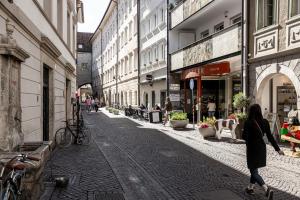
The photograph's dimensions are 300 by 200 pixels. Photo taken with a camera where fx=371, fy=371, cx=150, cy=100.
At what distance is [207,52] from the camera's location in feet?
64.4

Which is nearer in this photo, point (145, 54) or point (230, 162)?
point (230, 162)

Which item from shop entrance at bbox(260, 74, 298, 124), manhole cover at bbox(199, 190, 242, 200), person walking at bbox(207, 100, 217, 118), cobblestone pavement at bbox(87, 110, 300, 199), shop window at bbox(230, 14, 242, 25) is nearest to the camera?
manhole cover at bbox(199, 190, 242, 200)

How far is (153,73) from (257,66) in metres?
16.5

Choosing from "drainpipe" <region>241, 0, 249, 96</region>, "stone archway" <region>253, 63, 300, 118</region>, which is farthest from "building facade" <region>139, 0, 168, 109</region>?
"stone archway" <region>253, 63, 300, 118</region>

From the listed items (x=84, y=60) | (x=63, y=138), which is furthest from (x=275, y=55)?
(x=84, y=60)

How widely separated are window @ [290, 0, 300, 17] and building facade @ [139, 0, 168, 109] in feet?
48.7

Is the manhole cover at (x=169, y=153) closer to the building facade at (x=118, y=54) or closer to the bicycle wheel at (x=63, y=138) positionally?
the bicycle wheel at (x=63, y=138)

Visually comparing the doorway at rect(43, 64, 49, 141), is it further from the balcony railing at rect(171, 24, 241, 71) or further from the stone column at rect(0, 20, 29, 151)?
the balcony railing at rect(171, 24, 241, 71)

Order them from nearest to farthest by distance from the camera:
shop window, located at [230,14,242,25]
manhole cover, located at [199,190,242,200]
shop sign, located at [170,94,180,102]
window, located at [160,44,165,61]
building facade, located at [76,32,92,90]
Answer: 1. manhole cover, located at [199,190,242,200]
2. shop window, located at [230,14,242,25]
3. shop sign, located at [170,94,180,102]
4. window, located at [160,44,165,61]
5. building facade, located at [76,32,92,90]

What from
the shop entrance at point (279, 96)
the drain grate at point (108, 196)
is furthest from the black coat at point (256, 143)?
the shop entrance at point (279, 96)

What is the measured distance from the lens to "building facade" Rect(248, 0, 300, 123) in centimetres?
1271

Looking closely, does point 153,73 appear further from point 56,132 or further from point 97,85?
point 97,85

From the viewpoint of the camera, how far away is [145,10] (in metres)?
33.5

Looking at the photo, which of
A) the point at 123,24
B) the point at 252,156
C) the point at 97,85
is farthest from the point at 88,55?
the point at 252,156
